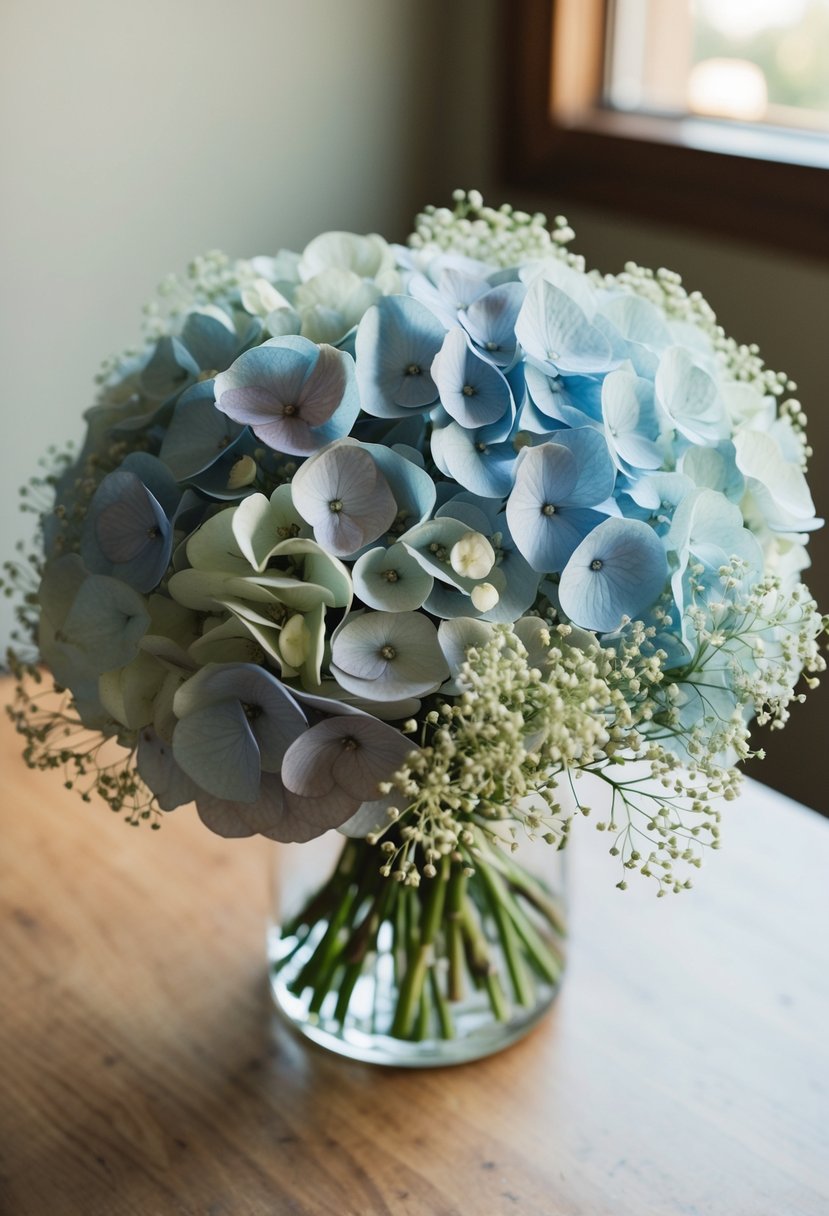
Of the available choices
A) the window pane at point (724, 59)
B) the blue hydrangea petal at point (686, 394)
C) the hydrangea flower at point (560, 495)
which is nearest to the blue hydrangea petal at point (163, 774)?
the hydrangea flower at point (560, 495)

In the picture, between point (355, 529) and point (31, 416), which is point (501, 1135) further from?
point (31, 416)

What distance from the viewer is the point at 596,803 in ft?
3.30

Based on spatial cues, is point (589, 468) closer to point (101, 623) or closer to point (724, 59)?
point (101, 623)

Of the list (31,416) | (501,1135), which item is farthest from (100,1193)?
(31,416)

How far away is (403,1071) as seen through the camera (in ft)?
2.47

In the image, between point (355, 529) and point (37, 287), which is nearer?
point (355, 529)

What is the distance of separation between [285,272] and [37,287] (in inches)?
35.9

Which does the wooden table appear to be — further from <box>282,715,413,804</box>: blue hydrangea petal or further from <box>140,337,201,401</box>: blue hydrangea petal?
<box>140,337,201,401</box>: blue hydrangea petal

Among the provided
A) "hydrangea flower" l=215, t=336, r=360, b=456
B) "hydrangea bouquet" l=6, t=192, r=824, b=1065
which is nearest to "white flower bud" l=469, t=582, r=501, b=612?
"hydrangea bouquet" l=6, t=192, r=824, b=1065

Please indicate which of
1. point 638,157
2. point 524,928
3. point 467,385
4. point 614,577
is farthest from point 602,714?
point 638,157

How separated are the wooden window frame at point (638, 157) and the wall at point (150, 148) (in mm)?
214

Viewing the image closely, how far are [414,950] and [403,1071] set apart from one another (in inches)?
3.1

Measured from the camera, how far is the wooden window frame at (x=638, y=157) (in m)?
1.40

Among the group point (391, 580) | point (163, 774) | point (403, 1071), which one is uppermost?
point (391, 580)
